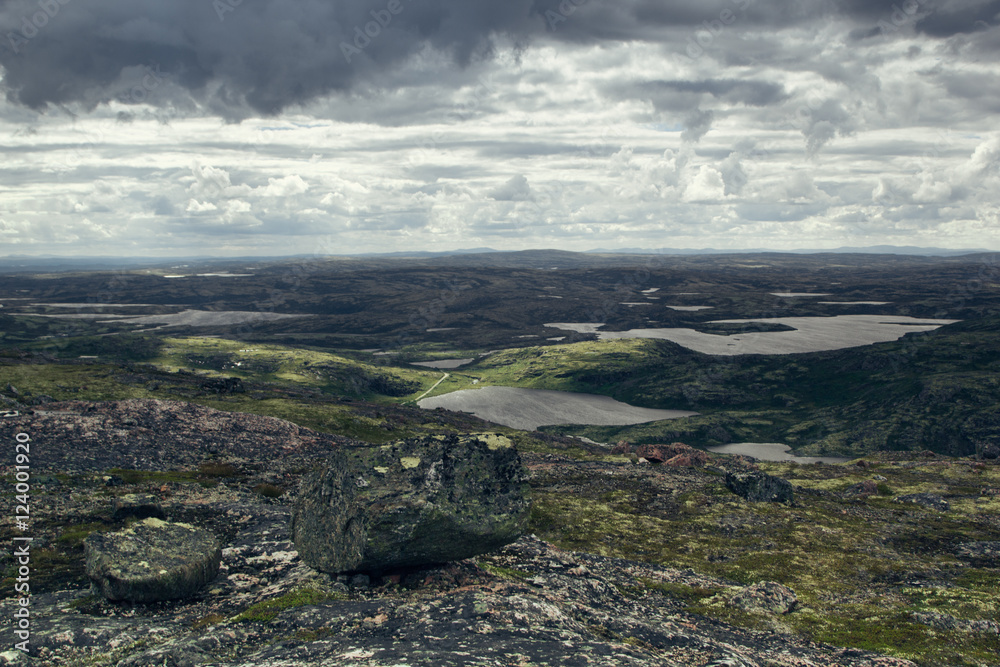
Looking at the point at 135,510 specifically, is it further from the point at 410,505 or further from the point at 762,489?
the point at 762,489

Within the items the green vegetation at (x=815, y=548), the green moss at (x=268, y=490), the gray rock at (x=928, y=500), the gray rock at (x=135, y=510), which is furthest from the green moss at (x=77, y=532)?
the gray rock at (x=928, y=500)

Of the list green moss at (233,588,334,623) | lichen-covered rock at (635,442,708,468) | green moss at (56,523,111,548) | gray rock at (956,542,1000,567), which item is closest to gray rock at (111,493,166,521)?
green moss at (56,523,111,548)

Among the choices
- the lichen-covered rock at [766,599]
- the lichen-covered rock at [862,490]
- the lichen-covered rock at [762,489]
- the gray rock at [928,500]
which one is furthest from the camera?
the lichen-covered rock at [862,490]

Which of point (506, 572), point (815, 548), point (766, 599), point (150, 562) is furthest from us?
point (815, 548)

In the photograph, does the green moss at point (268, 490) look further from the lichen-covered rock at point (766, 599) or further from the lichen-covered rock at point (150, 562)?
the lichen-covered rock at point (766, 599)

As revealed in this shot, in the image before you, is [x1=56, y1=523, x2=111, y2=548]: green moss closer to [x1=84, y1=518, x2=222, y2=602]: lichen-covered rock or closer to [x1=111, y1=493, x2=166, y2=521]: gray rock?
[x1=111, y1=493, x2=166, y2=521]: gray rock

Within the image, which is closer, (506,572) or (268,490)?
(506,572)

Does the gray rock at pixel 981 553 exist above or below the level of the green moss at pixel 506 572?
below

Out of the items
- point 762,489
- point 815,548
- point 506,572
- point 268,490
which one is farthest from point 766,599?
point 268,490
